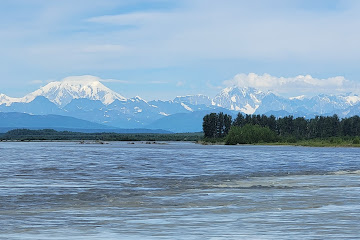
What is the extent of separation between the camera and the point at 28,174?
2277 inches

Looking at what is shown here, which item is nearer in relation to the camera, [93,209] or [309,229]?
[309,229]

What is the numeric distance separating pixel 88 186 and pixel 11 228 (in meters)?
20.8

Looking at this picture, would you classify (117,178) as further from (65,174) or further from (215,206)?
(215,206)

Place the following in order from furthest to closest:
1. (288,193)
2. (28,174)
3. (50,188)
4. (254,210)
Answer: (28,174) → (50,188) → (288,193) → (254,210)

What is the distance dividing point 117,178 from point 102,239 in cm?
3293

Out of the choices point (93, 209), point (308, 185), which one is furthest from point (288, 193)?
point (93, 209)

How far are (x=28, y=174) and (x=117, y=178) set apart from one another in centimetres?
894

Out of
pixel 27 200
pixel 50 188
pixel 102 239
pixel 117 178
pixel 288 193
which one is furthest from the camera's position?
pixel 117 178

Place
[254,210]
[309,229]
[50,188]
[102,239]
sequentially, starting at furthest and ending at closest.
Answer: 1. [50,188]
2. [254,210]
3. [309,229]
4. [102,239]

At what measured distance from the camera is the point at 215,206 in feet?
103

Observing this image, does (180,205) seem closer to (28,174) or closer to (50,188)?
(50,188)

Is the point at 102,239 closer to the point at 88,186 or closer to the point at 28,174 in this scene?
the point at 88,186

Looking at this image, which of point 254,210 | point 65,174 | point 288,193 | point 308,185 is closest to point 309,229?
point 254,210

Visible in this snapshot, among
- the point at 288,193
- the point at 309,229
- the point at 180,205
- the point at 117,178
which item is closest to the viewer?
the point at 309,229
